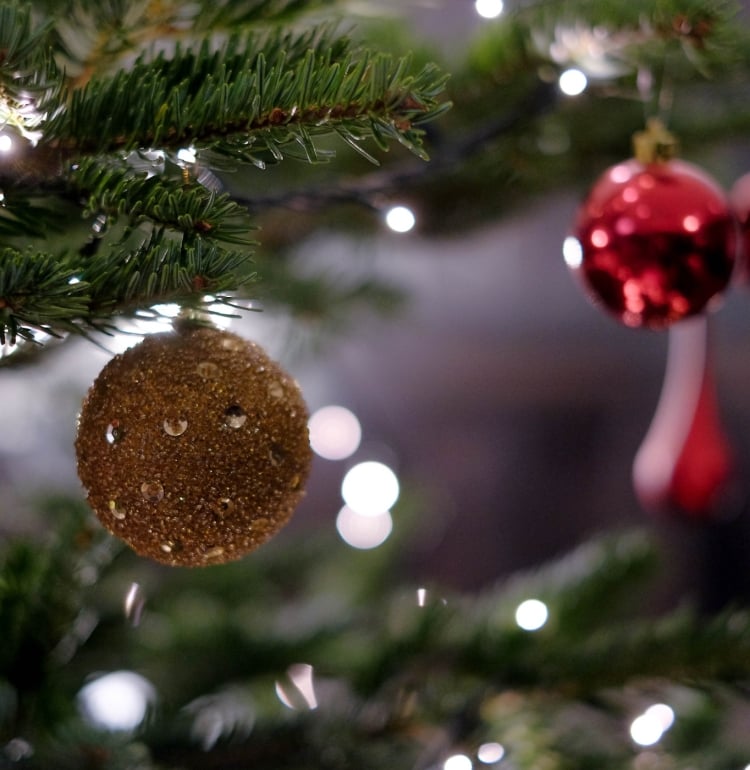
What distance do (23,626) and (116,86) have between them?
25cm

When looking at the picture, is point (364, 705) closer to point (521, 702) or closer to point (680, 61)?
point (521, 702)

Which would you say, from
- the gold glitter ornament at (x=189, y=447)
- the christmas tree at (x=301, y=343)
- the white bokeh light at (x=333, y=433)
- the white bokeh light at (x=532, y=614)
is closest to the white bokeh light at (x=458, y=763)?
the christmas tree at (x=301, y=343)

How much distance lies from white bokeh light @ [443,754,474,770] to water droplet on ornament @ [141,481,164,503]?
0.86 ft

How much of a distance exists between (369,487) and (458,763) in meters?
0.44

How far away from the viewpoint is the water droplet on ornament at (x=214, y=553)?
0.28 meters

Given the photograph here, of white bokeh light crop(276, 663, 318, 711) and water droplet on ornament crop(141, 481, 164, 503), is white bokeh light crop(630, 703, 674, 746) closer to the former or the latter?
white bokeh light crop(276, 663, 318, 711)

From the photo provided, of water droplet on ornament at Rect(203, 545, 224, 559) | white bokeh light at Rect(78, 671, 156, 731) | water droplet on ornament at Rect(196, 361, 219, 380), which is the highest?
water droplet on ornament at Rect(196, 361, 219, 380)

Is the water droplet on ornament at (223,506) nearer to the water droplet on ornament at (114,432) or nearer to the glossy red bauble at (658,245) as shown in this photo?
the water droplet on ornament at (114,432)

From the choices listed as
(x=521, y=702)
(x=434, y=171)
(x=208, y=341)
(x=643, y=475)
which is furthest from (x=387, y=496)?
(x=208, y=341)

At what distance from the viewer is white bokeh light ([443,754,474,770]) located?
44cm

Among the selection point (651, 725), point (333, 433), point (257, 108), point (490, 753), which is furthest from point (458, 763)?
point (333, 433)

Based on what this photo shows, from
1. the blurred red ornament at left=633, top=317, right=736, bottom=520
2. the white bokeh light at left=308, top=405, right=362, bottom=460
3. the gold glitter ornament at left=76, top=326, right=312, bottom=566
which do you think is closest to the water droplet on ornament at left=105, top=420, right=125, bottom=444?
the gold glitter ornament at left=76, top=326, right=312, bottom=566

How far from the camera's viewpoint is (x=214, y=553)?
29 centimetres

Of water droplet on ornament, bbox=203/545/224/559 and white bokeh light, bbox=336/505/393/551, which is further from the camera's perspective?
white bokeh light, bbox=336/505/393/551
